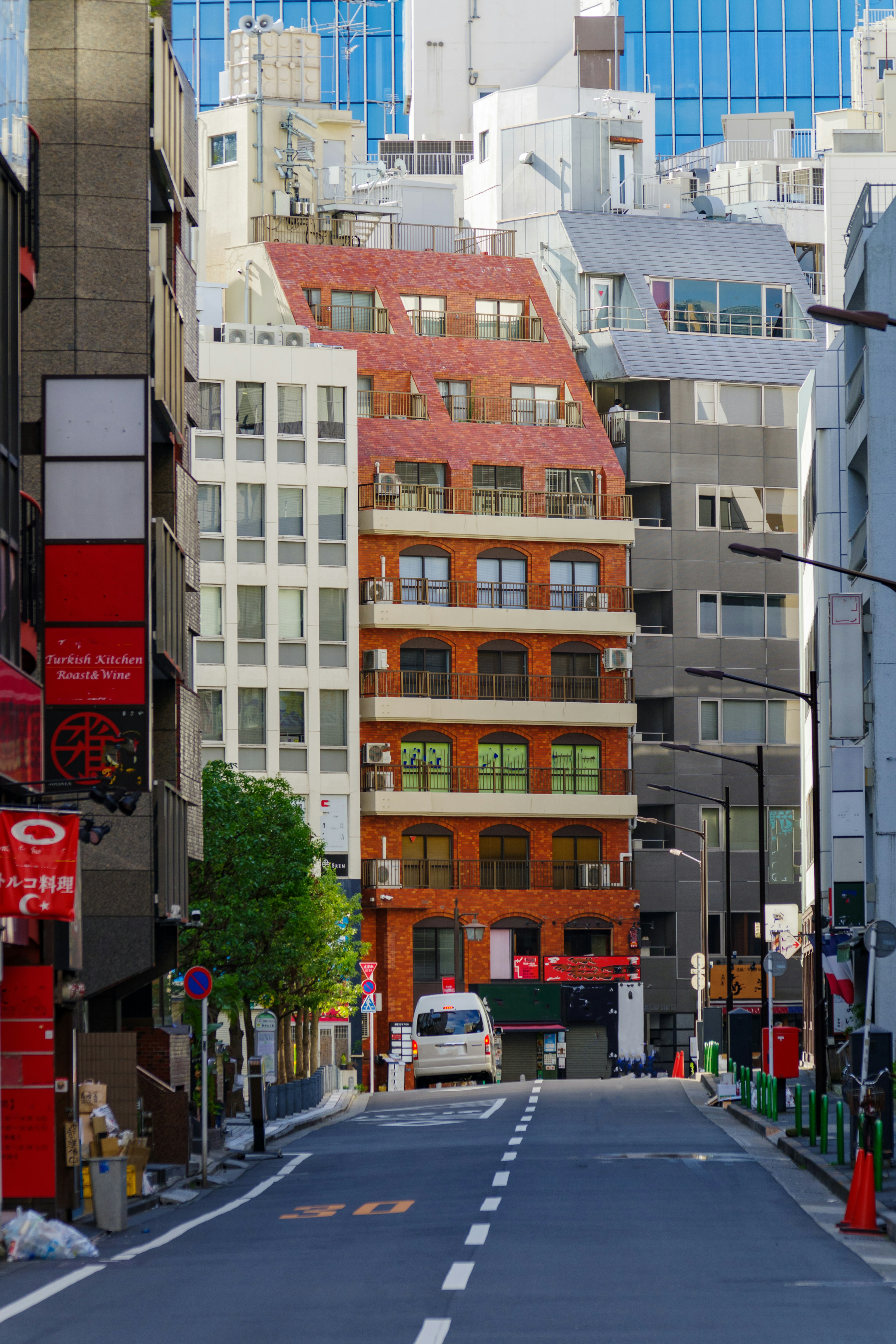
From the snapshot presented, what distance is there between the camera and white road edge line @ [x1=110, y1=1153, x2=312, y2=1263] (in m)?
20.5

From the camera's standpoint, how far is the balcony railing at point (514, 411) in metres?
91.2

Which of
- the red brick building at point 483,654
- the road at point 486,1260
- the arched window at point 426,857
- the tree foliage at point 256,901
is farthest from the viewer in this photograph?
the arched window at point 426,857

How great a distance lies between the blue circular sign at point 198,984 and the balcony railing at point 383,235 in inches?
2524

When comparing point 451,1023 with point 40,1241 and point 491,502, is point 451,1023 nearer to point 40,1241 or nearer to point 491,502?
point 491,502

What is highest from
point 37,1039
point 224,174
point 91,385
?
point 224,174

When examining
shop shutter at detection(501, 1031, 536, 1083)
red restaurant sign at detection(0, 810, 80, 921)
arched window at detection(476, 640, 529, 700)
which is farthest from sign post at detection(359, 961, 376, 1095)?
red restaurant sign at detection(0, 810, 80, 921)

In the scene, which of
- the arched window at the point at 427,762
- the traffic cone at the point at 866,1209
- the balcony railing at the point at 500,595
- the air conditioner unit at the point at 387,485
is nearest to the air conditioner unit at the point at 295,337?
the air conditioner unit at the point at 387,485

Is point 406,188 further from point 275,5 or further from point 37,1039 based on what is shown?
→ point 37,1039

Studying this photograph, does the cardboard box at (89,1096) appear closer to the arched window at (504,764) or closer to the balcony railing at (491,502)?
the balcony railing at (491,502)

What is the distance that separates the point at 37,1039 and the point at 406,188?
279 feet

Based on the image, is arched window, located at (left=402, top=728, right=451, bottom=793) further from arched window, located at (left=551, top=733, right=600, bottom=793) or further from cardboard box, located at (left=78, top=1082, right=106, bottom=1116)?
cardboard box, located at (left=78, top=1082, right=106, bottom=1116)

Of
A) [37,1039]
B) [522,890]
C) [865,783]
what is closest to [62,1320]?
[37,1039]

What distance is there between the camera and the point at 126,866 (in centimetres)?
3052

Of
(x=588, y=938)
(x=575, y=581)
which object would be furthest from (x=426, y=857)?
(x=575, y=581)
